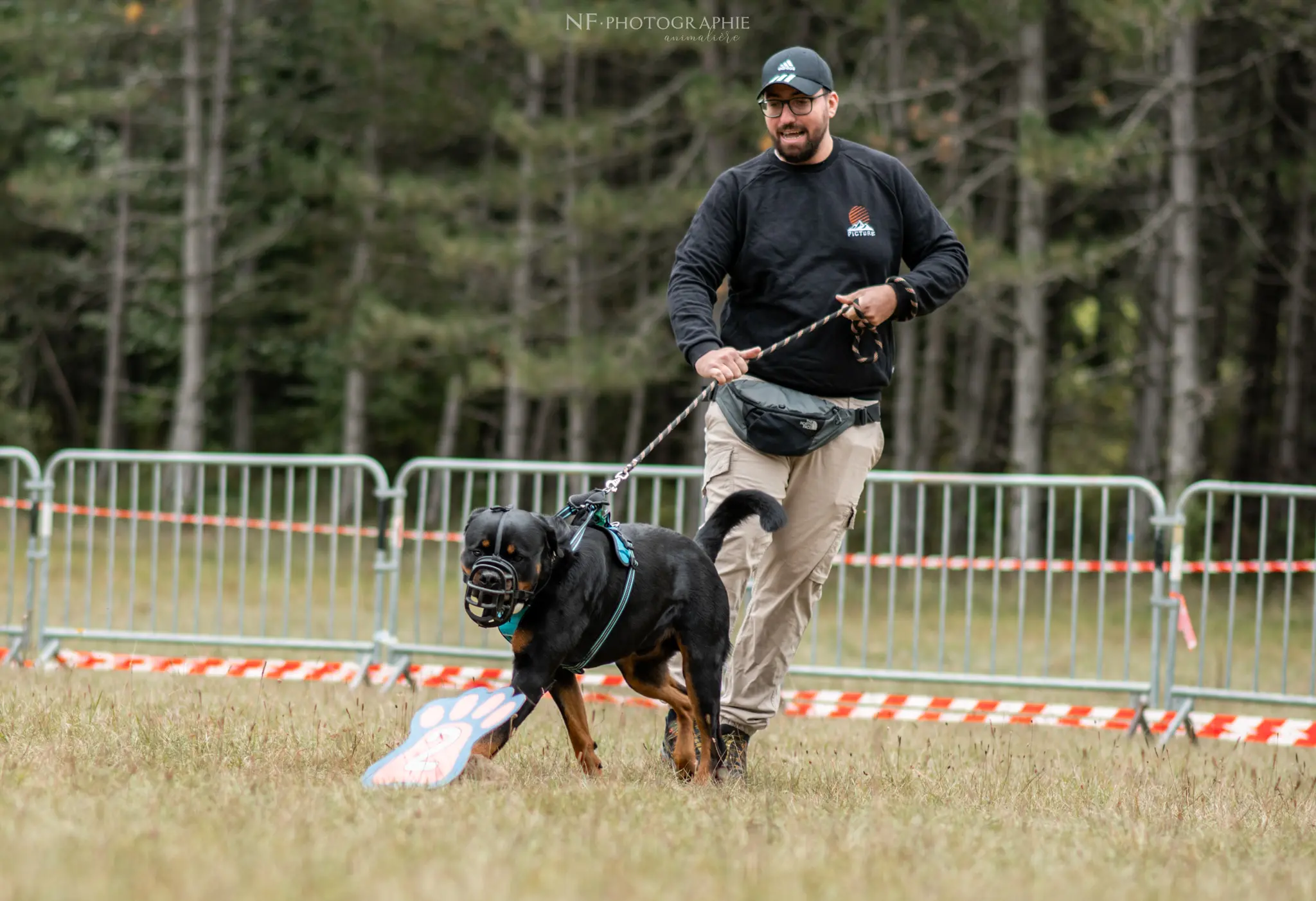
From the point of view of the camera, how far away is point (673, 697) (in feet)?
16.5

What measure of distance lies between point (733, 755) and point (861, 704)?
2.82 m

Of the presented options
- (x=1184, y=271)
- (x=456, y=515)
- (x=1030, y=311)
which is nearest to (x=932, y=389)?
(x=1030, y=311)

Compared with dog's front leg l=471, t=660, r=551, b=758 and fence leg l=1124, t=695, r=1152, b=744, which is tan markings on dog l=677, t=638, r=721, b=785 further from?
fence leg l=1124, t=695, r=1152, b=744

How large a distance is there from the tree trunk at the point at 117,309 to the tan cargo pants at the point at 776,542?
2101 centimetres

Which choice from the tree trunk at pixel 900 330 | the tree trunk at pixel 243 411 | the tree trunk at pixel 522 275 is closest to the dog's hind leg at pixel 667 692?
the tree trunk at pixel 900 330

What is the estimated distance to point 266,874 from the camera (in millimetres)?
3002

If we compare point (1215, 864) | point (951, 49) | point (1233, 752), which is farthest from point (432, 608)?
point (951, 49)

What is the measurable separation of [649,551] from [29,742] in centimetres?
201

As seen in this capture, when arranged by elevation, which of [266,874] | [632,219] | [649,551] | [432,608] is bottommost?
[432,608]

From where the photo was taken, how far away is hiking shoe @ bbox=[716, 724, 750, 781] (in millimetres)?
4906

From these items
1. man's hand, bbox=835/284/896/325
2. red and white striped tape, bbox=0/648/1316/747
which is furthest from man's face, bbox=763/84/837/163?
red and white striped tape, bbox=0/648/1316/747

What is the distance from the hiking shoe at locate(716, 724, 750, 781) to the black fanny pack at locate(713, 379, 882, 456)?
0.98 m

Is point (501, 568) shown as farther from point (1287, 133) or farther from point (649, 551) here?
point (1287, 133)

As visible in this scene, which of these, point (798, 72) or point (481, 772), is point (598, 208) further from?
point (481, 772)
